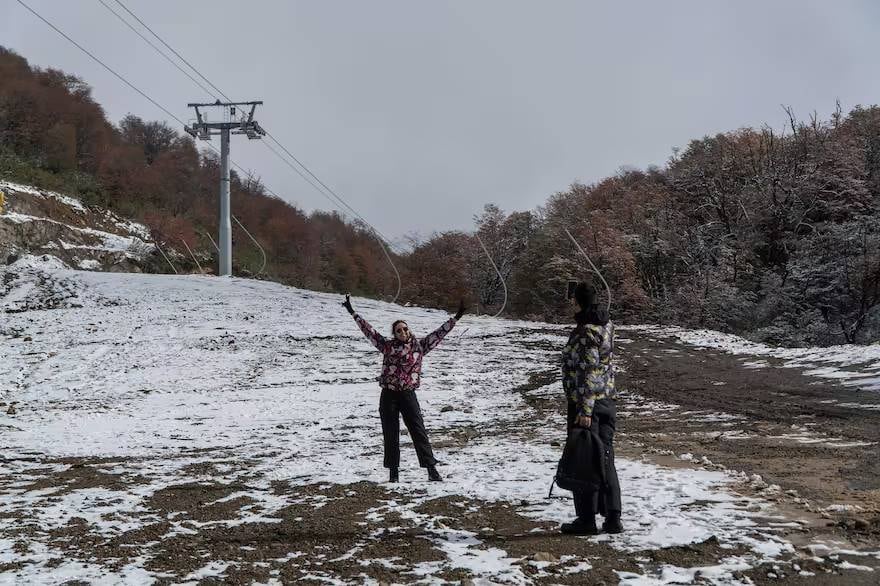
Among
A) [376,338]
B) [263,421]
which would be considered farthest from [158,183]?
[376,338]

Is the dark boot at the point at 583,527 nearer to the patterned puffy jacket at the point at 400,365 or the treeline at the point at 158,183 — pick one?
the patterned puffy jacket at the point at 400,365

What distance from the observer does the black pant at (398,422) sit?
7.56 m

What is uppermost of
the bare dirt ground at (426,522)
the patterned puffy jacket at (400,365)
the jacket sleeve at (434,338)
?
the jacket sleeve at (434,338)

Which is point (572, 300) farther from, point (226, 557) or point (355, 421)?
point (355, 421)

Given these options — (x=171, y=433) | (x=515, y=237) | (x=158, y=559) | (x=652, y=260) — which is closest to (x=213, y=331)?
(x=171, y=433)

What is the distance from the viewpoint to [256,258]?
77125 millimetres

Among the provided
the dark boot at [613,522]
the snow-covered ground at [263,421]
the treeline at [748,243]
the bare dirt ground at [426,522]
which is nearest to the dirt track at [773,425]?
the bare dirt ground at [426,522]

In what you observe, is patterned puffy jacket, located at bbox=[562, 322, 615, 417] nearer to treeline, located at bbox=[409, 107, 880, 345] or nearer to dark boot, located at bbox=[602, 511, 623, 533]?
dark boot, located at bbox=[602, 511, 623, 533]

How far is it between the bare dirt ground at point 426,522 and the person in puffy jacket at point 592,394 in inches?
10.4

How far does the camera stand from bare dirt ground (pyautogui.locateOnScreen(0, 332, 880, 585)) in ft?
15.8

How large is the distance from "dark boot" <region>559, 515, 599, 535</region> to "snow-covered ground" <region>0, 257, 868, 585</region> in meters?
0.22

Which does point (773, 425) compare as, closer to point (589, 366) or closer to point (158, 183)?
point (589, 366)

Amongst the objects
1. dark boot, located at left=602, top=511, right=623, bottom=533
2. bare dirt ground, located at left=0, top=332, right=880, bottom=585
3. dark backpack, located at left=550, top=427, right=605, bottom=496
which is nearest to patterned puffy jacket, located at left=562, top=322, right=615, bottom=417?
dark backpack, located at left=550, top=427, right=605, bottom=496

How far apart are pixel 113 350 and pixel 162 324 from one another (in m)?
4.13
